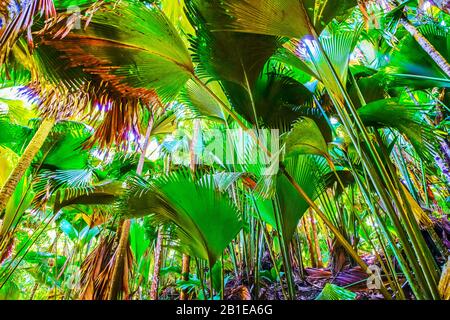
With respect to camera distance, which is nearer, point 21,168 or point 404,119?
point 404,119

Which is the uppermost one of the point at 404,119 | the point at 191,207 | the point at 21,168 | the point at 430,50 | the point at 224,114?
the point at 430,50

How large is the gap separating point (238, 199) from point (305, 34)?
1727mm

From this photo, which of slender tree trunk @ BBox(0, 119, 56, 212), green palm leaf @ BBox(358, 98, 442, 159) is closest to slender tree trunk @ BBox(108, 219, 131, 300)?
slender tree trunk @ BBox(0, 119, 56, 212)

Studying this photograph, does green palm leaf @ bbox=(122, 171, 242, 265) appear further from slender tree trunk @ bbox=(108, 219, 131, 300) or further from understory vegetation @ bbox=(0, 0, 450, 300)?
slender tree trunk @ bbox=(108, 219, 131, 300)

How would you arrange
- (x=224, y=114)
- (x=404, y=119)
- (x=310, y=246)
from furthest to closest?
(x=310, y=246) < (x=224, y=114) < (x=404, y=119)

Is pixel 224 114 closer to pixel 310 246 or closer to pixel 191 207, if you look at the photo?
pixel 191 207

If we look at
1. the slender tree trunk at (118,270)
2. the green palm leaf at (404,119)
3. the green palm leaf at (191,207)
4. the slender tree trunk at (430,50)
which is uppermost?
the slender tree trunk at (430,50)

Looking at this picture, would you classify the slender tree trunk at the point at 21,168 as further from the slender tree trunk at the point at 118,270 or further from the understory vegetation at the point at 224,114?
the slender tree trunk at the point at 118,270

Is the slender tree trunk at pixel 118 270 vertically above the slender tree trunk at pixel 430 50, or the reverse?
the slender tree trunk at pixel 430 50

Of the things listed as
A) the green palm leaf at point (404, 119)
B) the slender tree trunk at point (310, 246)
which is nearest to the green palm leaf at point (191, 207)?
the green palm leaf at point (404, 119)

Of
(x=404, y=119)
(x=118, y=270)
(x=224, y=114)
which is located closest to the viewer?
(x=404, y=119)

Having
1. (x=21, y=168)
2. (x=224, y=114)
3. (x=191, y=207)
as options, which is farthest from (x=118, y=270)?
(x=224, y=114)

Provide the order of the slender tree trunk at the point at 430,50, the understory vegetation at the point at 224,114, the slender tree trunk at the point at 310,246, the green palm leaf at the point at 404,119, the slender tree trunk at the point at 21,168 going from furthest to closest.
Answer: the slender tree trunk at the point at 310,246
the slender tree trunk at the point at 430,50
the slender tree trunk at the point at 21,168
the green palm leaf at the point at 404,119
the understory vegetation at the point at 224,114

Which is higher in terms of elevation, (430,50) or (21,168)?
(430,50)
